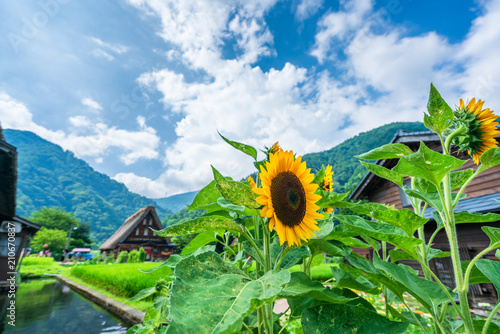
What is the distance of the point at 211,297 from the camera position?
0.43m

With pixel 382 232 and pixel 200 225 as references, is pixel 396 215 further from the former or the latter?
pixel 200 225

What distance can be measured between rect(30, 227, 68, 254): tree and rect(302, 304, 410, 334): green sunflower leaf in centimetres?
4689

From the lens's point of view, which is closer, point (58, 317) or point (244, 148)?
point (244, 148)

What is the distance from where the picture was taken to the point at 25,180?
11438 centimetres

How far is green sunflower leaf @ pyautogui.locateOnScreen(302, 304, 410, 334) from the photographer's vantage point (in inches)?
21.5

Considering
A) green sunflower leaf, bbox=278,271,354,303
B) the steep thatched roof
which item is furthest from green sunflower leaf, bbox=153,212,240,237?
the steep thatched roof

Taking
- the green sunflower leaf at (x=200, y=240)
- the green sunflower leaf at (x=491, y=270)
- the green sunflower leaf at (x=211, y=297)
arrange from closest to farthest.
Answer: the green sunflower leaf at (x=211, y=297) < the green sunflower leaf at (x=491, y=270) < the green sunflower leaf at (x=200, y=240)

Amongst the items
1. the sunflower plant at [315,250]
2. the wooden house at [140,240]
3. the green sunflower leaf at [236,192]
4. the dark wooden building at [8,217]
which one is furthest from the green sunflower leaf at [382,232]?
the wooden house at [140,240]

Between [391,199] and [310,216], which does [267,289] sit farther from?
[391,199]

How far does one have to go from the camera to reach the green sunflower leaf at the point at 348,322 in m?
0.55

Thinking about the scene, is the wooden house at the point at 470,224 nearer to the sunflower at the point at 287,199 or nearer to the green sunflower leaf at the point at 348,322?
the sunflower at the point at 287,199

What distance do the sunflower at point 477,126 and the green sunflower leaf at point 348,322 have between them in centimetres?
66

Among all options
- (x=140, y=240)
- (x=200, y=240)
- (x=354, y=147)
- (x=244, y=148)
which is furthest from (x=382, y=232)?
(x=354, y=147)

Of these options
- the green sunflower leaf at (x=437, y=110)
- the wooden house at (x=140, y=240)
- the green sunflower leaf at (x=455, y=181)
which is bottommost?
the green sunflower leaf at (x=455, y=181)
